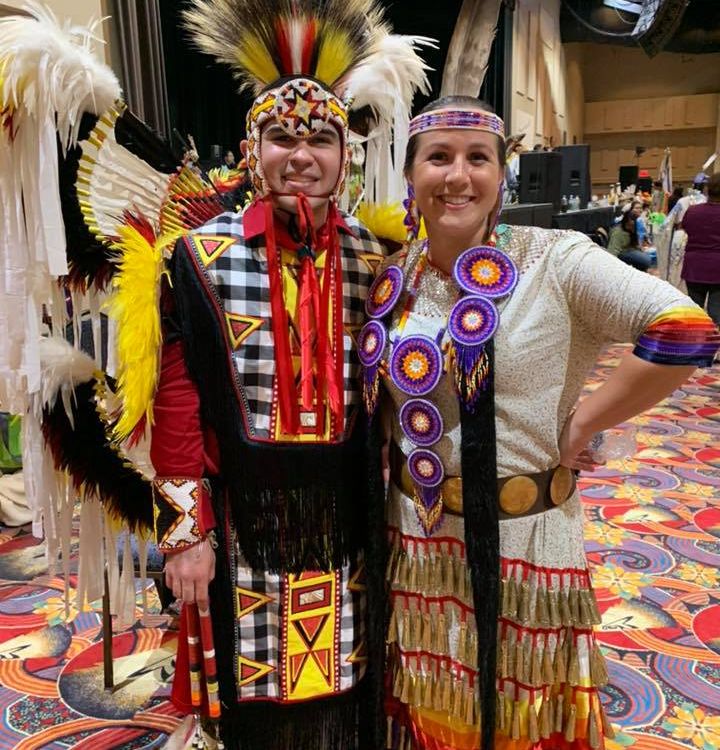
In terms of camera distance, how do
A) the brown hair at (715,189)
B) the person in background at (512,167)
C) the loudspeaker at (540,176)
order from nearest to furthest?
the brown hair at (715,189)
the loudspeaker at (540,176)
the person in background at (512,167)

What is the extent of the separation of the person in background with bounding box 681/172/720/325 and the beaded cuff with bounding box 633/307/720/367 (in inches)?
188

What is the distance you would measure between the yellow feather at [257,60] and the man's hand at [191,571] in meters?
0.92

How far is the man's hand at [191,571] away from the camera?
52.6 inches

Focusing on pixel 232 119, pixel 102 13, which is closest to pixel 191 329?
pixel 102 13

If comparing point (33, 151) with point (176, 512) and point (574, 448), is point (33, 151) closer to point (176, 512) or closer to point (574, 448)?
point (176, 512)

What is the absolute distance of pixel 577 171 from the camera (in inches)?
329

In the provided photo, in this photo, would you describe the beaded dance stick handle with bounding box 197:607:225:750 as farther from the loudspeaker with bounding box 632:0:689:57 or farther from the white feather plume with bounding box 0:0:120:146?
the loudspeaker with bounding box 632:0:689:57

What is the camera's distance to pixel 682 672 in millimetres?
2111

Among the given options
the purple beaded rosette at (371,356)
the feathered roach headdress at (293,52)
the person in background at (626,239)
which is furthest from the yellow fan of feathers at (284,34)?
the person in background at (626,239)

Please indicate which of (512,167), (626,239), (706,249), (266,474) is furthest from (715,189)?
(266,474)

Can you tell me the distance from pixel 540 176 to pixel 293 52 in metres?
5.83

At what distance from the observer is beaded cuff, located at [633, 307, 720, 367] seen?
103 centimetres

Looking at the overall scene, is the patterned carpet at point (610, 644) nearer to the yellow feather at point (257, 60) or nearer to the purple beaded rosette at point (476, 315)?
the purple beaded rosette at point (476, 315)


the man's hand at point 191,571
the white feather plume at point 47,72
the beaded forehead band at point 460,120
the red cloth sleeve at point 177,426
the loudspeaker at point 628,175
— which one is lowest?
the man's hand at point 191,571
